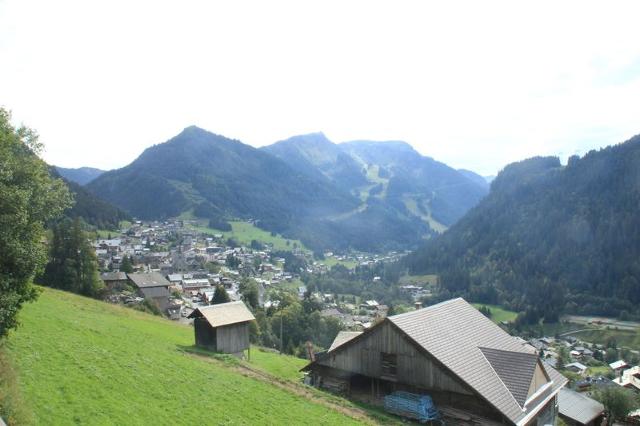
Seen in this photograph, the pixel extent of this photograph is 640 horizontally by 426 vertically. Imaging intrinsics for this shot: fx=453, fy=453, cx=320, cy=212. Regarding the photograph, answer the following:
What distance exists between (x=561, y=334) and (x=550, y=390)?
16811cm

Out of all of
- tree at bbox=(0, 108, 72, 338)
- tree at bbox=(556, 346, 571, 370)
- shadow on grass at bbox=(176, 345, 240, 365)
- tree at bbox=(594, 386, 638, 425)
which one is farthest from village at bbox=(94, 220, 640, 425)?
tree at bbox=(0, 108, 72, 338)

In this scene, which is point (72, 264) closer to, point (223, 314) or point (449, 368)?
point (223, 314)

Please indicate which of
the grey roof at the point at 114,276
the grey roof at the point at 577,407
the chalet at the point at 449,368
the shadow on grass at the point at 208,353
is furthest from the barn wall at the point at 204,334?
the grey roof at the point at 114,276

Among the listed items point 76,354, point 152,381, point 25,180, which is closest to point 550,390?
point 152,381

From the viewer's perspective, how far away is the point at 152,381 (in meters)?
22.5

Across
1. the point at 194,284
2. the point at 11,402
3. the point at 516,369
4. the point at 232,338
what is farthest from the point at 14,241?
the point at 194,284

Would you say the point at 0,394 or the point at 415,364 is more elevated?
the point at 0,394

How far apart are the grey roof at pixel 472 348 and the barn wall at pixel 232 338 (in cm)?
1836

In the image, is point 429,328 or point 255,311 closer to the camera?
point 429,328

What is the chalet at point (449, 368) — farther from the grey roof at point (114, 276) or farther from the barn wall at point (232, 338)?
the grey roof at point (114, 276)

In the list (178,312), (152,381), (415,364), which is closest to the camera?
(152,381)

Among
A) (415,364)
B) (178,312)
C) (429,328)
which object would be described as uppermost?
(429,328)

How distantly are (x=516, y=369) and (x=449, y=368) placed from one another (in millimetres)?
4139

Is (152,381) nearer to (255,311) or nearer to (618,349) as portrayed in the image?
(255,311)
